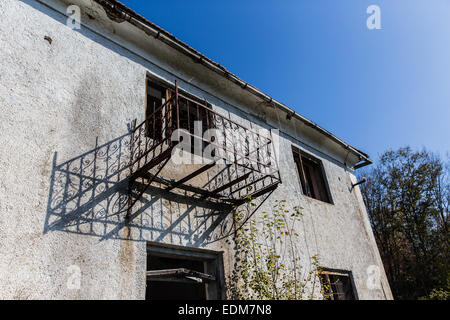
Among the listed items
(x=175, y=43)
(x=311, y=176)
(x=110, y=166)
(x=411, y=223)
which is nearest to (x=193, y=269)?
(x=110, y=166)

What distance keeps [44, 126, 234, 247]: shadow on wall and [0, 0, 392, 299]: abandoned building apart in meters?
0.01

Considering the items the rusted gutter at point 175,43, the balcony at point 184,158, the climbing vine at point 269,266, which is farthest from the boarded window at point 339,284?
the rusted gutter at point 175,43

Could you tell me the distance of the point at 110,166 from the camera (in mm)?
4016

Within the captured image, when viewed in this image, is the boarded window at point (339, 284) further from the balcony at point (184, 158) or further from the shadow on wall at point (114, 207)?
the shadow on wall at point (114, 207)

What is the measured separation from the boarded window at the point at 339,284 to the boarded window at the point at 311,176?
1777mm

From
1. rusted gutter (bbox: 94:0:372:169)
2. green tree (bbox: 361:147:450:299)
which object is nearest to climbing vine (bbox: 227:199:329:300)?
rusted gutter (bbox: 94:0:372:169)

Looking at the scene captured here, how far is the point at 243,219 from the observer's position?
5262mm

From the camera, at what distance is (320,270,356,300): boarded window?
6.14 metres

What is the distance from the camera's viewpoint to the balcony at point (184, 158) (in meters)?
3.96

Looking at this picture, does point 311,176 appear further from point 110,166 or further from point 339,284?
point 110,166

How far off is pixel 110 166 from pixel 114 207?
0.55 m

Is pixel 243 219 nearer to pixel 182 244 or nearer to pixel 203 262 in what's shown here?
pixel 203 262

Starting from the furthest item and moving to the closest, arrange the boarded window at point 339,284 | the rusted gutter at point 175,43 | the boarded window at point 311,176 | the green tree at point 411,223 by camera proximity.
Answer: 1. the green tree at point 411,223
2. the boarded window at point 311,176
3. the boarded window at point 339,284
4. the rusted gutter at point 175,43

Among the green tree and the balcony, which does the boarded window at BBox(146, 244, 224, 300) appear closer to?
the balcony
